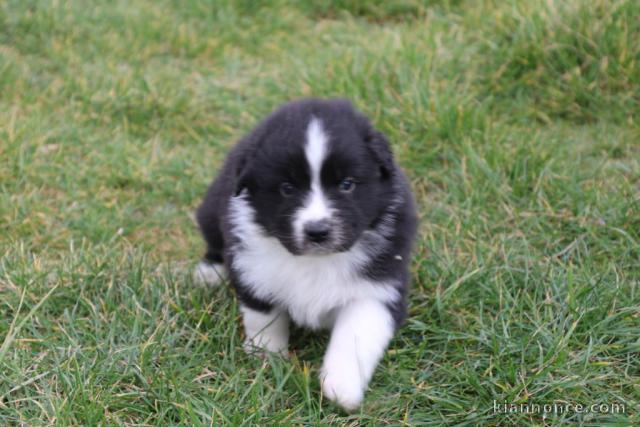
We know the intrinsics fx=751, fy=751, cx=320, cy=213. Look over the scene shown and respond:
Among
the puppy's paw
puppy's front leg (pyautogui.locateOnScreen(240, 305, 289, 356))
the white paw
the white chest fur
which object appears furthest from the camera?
the white paw

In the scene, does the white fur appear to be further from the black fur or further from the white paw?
the white paw

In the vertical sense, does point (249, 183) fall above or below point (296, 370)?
above

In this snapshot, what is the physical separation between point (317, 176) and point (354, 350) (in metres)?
0.76

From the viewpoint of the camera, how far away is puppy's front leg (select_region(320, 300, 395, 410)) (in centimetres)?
311

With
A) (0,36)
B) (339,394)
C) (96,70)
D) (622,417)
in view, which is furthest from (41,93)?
(622,417)

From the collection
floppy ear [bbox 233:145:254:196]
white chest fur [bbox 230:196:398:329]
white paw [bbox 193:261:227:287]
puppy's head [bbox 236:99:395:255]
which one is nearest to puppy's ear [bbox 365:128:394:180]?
puppy's head [bbox 236:99:395:255]

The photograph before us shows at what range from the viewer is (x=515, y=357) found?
A: 3318 millimetres

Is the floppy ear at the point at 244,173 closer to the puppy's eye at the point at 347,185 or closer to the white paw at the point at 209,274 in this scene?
the puppy's eye at the point at 347,185

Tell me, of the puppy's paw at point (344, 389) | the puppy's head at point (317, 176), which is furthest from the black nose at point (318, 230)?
the puppy's paw at point (344, 389)

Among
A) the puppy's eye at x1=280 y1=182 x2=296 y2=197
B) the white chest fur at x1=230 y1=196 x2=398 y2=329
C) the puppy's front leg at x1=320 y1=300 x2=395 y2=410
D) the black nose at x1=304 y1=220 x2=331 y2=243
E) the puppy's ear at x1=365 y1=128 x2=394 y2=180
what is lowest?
the puppy's front leg at x1=320 y1=300 x2=395 y2=410

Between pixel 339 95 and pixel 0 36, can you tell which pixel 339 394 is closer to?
pixel 339 95

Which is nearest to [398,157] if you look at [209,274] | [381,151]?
[209,274]

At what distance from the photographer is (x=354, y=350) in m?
3.17

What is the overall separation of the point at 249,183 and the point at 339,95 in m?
2.41
